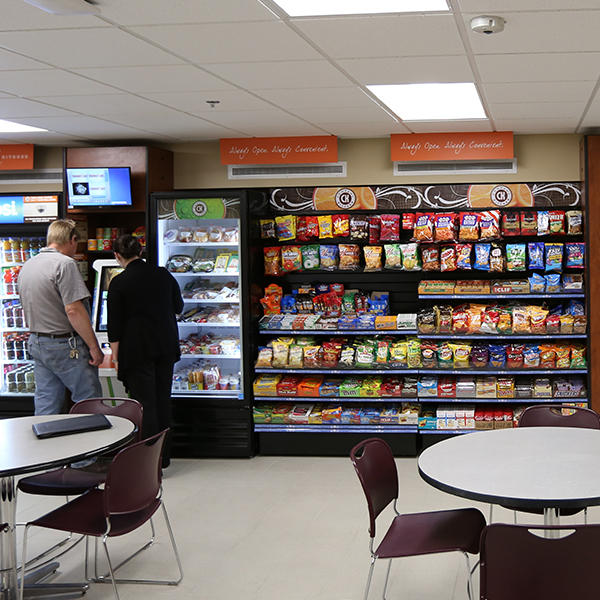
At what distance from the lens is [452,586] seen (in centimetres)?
370

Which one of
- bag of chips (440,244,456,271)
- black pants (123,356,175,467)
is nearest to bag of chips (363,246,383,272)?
bag of chips (440,244,456,271)

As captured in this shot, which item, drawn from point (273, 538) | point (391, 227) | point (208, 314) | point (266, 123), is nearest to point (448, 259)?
point (391, 227)

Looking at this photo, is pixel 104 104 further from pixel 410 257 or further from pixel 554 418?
pixel 554 418

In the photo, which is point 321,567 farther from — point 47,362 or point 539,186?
point 539,186

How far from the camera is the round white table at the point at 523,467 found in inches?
104

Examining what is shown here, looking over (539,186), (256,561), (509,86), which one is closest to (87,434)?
(256,561)

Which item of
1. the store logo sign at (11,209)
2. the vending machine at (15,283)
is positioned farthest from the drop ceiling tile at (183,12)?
the store logo sign at (11,209)

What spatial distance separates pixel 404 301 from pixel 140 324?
2548mm

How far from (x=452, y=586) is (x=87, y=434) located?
2.06 meters

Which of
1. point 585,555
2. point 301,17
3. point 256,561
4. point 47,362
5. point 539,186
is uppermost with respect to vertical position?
point 301,17

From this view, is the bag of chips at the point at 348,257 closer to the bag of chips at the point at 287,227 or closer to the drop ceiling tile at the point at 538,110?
the bag of chips at the point at 287,227

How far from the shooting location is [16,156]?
6.78 meters

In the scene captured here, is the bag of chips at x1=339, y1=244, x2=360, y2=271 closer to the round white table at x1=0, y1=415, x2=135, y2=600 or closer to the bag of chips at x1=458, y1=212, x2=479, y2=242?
the bag of chips at x1=458, y1=212, x2=479, y2=242

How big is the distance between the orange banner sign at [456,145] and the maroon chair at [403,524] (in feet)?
11.7
